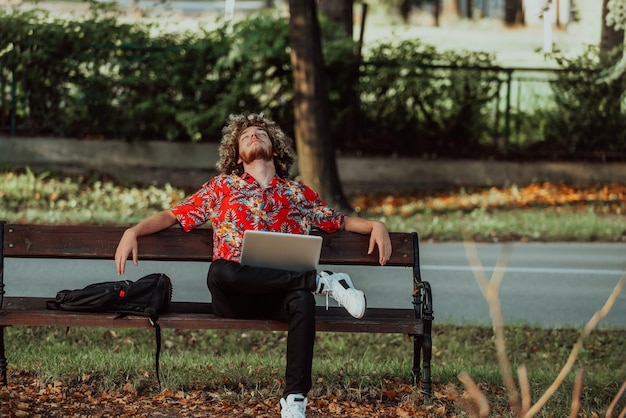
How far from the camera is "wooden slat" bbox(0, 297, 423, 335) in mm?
5250

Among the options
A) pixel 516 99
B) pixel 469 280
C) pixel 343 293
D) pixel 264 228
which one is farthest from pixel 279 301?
pixel 516 99

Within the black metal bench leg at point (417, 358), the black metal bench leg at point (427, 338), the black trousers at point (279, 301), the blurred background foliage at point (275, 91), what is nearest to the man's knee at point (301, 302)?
the black trousers at point (279, 301)

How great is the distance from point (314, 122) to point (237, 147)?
25.1 ft

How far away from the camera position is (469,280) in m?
9.88

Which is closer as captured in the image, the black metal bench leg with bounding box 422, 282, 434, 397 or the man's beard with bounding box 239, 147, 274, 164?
the black metal bench leg with bounding box 422, 282, 434, 397

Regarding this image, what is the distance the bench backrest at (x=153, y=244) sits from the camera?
5781 mm

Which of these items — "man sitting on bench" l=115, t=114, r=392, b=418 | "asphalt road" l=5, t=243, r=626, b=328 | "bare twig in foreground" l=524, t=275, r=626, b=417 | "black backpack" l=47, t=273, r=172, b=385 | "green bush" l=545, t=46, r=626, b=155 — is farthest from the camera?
"green bush" l=545, t=46, r=626, b=155

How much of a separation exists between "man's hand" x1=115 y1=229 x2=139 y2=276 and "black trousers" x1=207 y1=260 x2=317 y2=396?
0.45 meters

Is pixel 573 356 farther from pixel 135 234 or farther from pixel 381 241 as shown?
pixel 135 234

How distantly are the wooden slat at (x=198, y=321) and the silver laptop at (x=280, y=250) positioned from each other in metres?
0.29

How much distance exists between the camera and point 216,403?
529 centimetres

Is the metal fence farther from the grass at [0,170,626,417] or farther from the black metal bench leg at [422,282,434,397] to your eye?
the black metal bench leg at [422,282,434,397]

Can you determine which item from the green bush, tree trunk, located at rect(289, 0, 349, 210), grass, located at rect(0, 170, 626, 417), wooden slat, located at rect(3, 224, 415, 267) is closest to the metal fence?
the green bush

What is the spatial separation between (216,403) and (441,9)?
132ft
